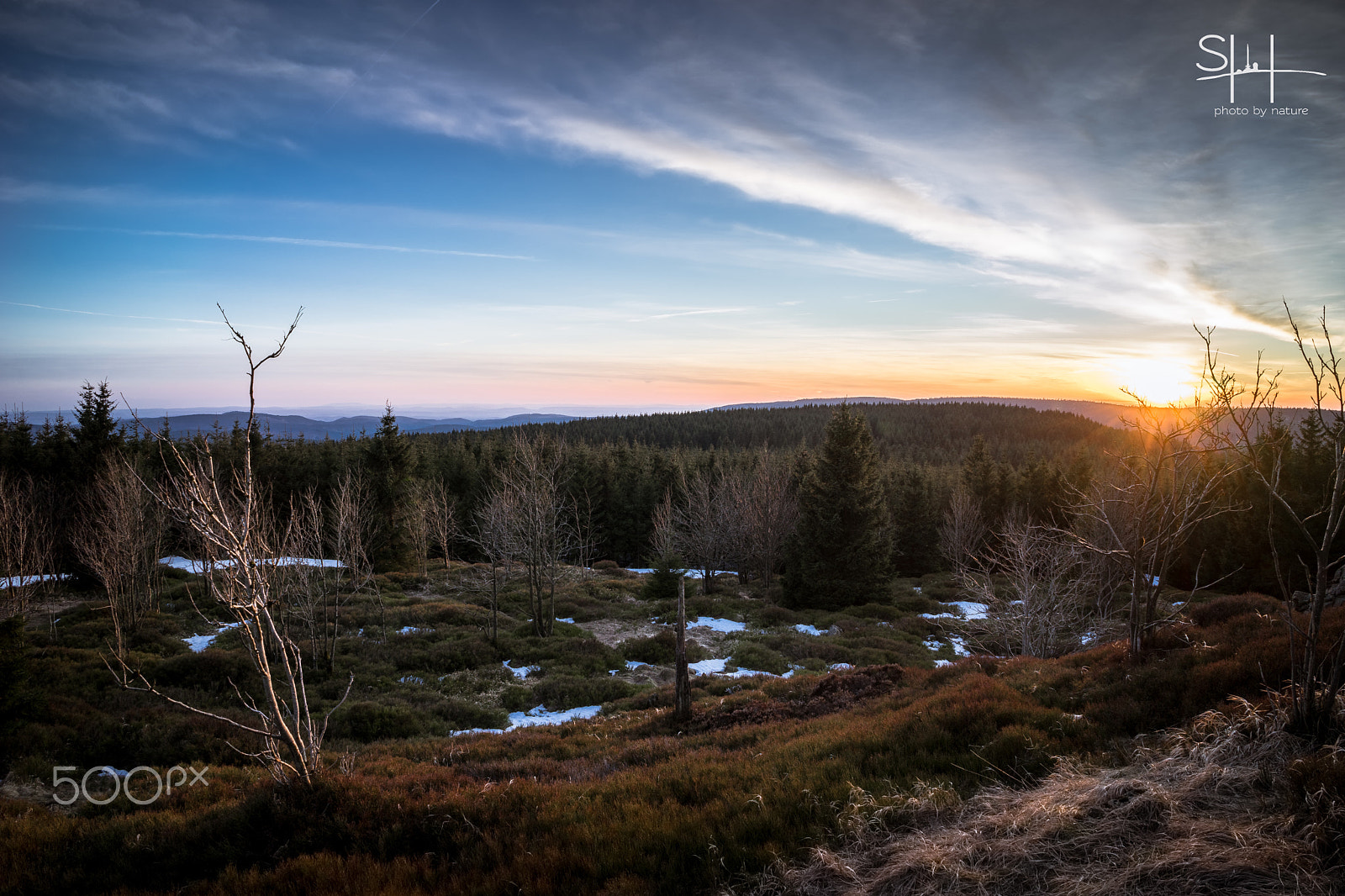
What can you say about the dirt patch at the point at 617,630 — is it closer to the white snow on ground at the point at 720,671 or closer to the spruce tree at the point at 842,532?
the white snow on ground at the point at 720,671

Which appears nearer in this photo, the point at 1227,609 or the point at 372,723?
the point at 1227,609

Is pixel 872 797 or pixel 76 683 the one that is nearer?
pixel 872 797

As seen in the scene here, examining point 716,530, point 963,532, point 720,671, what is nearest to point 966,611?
point 963,532

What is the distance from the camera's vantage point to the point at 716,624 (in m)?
25.8

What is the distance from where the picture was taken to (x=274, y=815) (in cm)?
615

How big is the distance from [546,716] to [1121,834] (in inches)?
520

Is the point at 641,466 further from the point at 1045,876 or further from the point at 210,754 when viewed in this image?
the point at 1045,876

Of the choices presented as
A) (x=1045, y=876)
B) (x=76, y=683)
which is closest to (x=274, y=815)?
(x=1045, y=876)

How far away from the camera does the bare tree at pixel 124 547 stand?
18297 millimetres

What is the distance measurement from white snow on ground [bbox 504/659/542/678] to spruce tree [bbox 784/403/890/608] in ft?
55.3

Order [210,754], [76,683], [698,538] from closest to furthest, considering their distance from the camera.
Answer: [210,754] → [76,683] → [698,538]

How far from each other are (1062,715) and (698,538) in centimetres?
2963

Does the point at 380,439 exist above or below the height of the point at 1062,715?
above

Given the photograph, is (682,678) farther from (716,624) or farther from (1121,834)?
(716,624)
